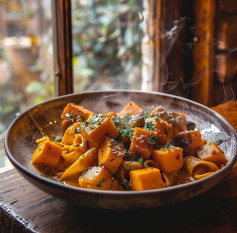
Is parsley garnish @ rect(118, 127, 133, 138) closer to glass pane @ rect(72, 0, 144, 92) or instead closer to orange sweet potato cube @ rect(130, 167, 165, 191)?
orange sweet potato cube @ rect(130, 167, 165, 191)

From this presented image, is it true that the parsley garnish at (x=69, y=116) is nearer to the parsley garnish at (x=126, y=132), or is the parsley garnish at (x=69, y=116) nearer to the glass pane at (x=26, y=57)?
the parsley garnish at (x=126, y=132)

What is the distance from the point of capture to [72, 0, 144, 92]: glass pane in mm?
3896

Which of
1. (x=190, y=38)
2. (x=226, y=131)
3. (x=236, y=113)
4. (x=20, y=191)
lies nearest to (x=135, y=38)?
(x=190, y=38)

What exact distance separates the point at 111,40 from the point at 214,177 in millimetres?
3279

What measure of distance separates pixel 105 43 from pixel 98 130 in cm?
306

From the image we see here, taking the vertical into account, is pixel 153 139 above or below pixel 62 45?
below

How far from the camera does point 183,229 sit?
1.05m

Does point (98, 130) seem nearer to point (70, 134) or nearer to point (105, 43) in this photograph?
point (70, 134)

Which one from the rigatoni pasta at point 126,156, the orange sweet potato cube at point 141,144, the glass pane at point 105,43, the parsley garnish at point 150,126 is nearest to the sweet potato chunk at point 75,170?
the rigatoni pasta at point 126,156

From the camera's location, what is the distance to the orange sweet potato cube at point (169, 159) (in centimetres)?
117

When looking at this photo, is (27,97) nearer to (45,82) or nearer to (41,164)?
(45,82)

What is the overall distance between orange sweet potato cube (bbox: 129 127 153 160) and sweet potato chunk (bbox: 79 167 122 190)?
0.14m

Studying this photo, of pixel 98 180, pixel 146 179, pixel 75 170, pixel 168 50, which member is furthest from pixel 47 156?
pixel 168 50

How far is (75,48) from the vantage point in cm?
401
